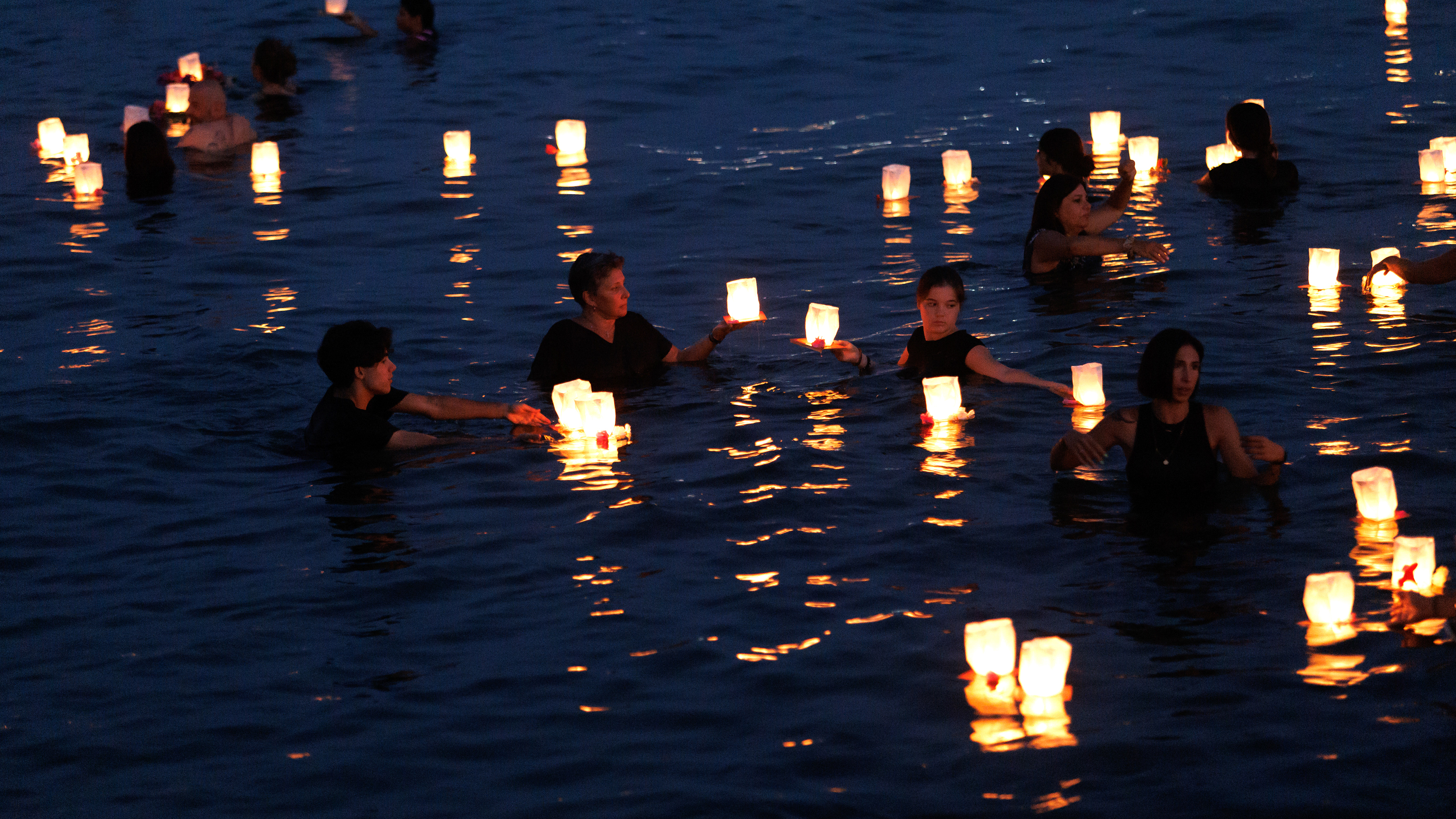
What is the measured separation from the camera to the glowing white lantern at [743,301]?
8.98 meters

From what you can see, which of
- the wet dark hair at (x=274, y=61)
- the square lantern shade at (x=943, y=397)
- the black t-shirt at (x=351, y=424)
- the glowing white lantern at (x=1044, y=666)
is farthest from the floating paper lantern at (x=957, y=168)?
the glowing white lantern at (x=1044, y=666)

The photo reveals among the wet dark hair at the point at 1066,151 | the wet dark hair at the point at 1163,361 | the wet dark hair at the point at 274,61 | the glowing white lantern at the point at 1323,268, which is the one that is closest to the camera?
the wet dark hair at the point at 1163,361

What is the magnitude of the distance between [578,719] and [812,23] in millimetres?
19283

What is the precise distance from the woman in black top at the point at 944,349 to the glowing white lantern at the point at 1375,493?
1995 mm

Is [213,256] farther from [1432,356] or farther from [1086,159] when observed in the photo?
[1432,356]

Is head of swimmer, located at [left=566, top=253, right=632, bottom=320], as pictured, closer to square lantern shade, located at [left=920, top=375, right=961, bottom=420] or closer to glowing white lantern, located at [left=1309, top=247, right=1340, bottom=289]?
square lantern shade, located at [left=920, top=375, right=961, bottom=420]

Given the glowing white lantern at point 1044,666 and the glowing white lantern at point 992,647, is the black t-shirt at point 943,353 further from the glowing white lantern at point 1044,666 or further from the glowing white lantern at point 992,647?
the glowing white lantern at point 1044,666

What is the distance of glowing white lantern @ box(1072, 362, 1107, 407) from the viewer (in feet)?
27.7

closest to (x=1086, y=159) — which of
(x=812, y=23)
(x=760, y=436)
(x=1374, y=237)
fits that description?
(x=1374, y=237)

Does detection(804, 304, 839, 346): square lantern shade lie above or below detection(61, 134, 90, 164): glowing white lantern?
below

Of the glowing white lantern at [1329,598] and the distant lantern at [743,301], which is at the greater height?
the distant lantern at [743,301]

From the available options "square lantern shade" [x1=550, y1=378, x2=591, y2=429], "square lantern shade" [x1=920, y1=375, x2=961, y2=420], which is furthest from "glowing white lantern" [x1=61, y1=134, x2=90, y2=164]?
"square lantern shade" [x1=920, y1=375, x2=961, y2=420]

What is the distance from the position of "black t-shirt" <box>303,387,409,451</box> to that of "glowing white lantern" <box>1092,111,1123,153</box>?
8989mm

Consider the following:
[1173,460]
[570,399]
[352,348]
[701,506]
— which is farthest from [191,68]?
[1173,460]
